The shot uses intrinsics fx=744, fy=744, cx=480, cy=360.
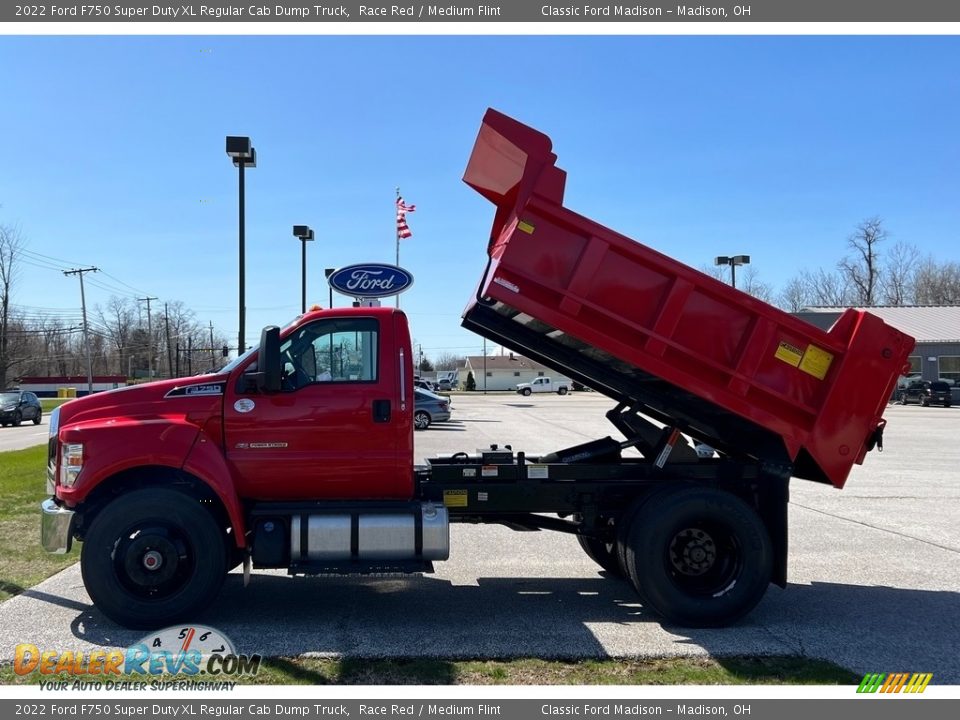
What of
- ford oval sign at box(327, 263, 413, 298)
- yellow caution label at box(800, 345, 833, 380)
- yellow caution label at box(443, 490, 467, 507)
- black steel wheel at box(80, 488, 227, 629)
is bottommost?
black steel wheel at box(80, 488, 227, 629)

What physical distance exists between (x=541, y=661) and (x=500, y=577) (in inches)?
91.2

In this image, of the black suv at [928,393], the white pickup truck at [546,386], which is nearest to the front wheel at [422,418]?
the black suv at [928,393]

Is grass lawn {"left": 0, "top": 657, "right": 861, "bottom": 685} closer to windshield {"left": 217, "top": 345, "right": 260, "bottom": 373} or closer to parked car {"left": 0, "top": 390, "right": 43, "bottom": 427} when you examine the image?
windshield {"left": 217, "top": 345, "right": 260, "bottom": 373}

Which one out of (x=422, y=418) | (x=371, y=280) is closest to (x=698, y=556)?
(x=371, y=280)

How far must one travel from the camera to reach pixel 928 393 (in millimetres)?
44406

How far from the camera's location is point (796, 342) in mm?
5844

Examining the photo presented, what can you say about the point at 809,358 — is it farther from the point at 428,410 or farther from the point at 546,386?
the point at 546,386

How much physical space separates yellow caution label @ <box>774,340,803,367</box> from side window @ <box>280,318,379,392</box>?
10.5ft

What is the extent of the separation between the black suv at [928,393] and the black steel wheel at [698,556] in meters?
44.9

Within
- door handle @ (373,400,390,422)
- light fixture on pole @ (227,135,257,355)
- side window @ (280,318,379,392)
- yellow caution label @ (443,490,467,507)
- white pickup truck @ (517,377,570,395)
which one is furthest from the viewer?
white pickup truck @ (517,377,570,395)

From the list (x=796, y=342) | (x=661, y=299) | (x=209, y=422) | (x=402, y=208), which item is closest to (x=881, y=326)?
(x=796, y=342)

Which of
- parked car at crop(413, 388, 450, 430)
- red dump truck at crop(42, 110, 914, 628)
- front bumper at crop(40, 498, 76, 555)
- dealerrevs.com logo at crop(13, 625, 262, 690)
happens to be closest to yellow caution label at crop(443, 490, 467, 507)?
red dump truck at crop(42, 110, 914, 628)

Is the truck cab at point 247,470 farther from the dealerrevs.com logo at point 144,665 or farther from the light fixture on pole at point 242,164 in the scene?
the light fixture on pole at point 242,164

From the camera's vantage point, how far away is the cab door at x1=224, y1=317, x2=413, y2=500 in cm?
592
